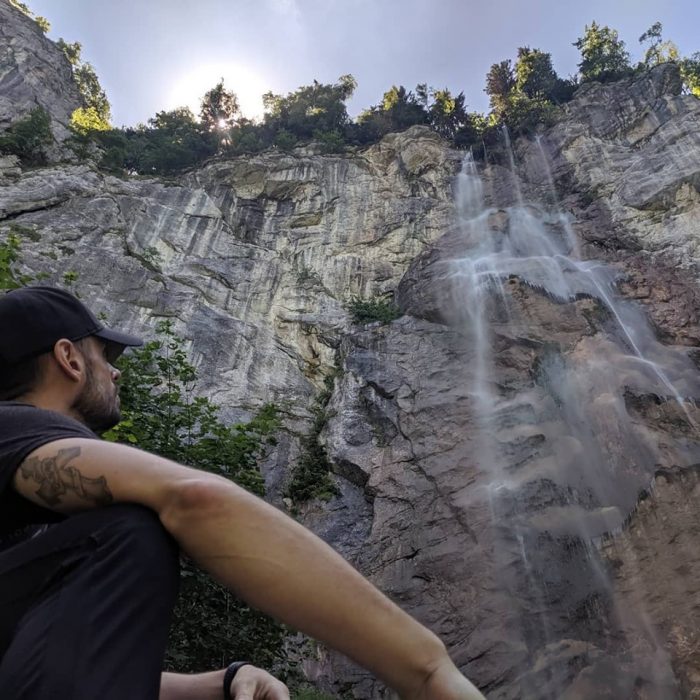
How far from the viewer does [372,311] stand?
60.6 feet

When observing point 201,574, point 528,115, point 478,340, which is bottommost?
point 201,574

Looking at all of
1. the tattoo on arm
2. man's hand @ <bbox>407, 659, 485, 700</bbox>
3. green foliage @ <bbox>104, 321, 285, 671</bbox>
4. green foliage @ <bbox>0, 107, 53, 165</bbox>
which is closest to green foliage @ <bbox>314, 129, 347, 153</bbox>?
green foliage @ <bbox>0, 107, 53, 165</bbox>

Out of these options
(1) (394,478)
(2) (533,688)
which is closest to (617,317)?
(1) (394,478)

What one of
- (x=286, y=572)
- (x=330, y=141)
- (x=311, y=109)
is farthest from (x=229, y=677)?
(x=311, y=109)

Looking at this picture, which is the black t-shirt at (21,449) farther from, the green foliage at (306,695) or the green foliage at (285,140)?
the green foliage at (285,140)

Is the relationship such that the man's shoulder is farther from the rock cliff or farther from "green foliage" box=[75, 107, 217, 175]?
"green foliage" box=[75, 107, 217, 175]

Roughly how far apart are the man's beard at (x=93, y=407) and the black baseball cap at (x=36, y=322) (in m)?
0.13

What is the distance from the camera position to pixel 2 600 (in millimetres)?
1145

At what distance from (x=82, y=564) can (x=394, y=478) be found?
1219 centimetres

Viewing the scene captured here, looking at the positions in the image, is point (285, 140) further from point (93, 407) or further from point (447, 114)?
point (93, 407)

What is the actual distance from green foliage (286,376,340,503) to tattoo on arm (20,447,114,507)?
1229cm

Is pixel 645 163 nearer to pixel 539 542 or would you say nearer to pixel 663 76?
pixel 663 76

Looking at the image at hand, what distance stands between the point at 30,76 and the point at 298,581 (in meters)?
31.0

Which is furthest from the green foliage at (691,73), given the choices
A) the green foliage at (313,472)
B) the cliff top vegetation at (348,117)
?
the green foliage at (313,472)
